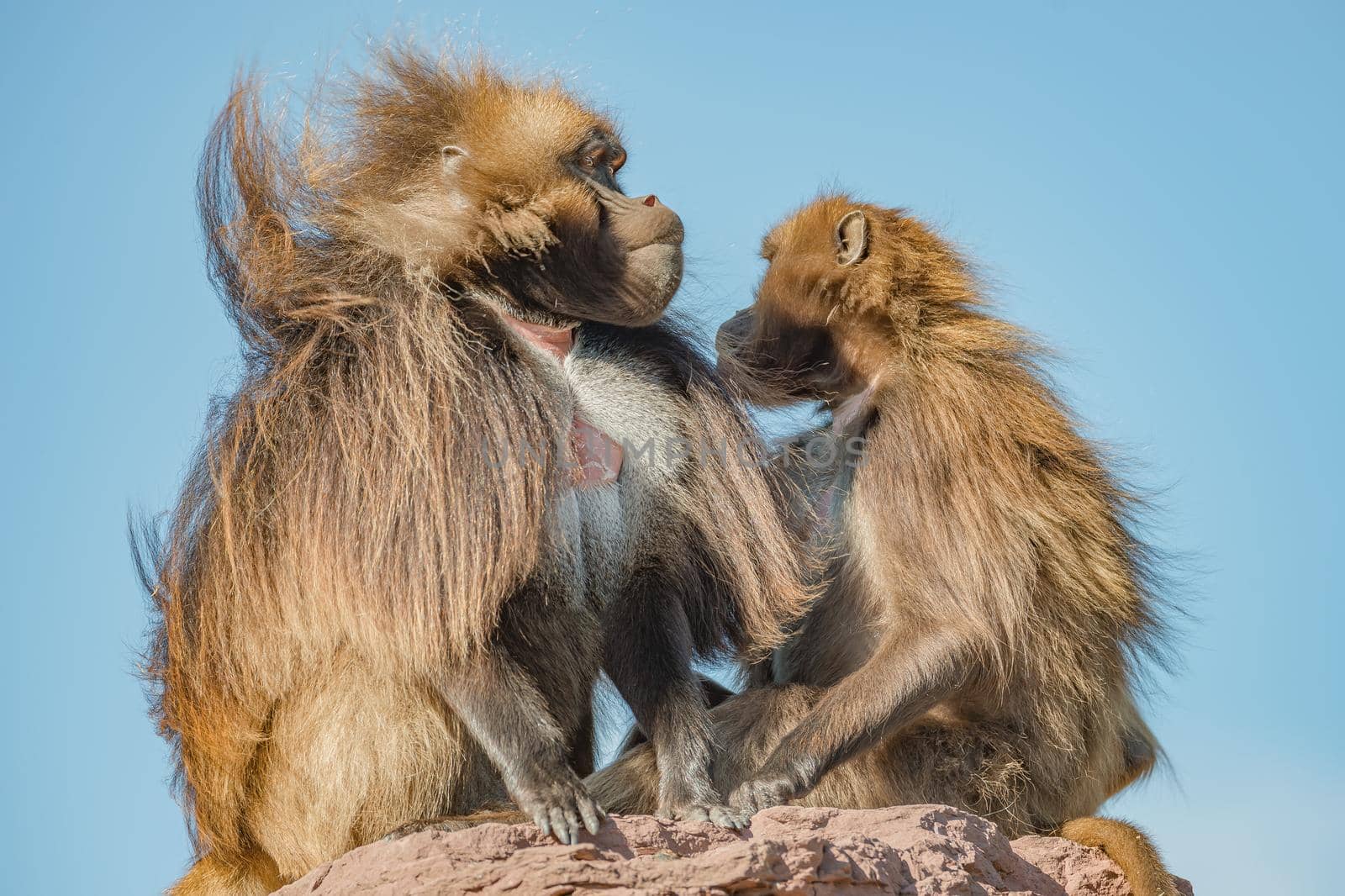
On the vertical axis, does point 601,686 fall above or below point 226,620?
below

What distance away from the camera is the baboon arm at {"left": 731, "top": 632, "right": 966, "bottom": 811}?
160 inches

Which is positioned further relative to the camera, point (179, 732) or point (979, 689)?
point (979, 689)

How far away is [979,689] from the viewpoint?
4613mm

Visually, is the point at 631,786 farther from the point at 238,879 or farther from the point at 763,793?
the point at 238,879

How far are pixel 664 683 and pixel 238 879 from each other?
127 centimetres

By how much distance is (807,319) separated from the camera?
17.5 feet

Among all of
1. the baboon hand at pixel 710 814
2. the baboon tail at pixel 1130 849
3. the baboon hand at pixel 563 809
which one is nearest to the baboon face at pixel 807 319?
the baboon tail at pixel 1130 849

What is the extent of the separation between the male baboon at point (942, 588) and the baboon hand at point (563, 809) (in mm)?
530

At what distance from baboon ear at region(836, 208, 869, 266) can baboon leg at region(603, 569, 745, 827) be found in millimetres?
1508

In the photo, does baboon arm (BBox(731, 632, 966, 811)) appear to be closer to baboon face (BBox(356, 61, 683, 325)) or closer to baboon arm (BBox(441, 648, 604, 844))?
baboon arm (BBox(441, 648, 604, 844))

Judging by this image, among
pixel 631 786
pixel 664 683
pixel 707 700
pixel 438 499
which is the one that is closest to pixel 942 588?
pixel 707 700

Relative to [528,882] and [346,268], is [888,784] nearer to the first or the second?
[528,882]

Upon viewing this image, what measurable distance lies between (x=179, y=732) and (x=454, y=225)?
1554mm

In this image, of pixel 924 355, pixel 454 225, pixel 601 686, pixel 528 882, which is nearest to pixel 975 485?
pixel 924 355
